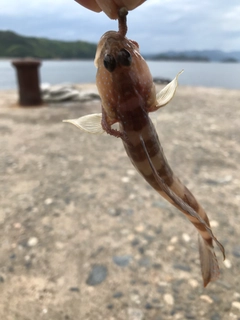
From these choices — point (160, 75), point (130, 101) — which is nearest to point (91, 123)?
point (130, 101)

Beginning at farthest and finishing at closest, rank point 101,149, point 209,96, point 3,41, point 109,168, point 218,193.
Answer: point 3,41 → point 209,96 → point 101,149 → point 109,168 → point 218,193

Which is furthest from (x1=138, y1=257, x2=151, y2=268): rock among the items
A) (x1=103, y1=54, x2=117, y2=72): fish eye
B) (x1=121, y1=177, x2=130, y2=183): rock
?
(x1=103, y1=54, x2=117, y2=72): fish eye

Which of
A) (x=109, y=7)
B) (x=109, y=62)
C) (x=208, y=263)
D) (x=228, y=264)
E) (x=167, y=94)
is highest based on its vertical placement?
(x=109, y=7)

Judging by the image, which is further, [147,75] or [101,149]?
[101,149]

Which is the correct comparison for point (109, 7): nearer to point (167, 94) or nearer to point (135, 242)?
point (167, 94)

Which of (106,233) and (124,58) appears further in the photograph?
(106,233)

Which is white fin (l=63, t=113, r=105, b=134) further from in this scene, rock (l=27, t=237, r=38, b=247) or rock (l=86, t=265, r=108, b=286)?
rock (l=27, t=237, r=38, b=247)

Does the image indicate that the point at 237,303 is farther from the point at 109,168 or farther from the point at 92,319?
the point at 109,168

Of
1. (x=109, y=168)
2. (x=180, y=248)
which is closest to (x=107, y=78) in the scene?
(x=180, y=248)
